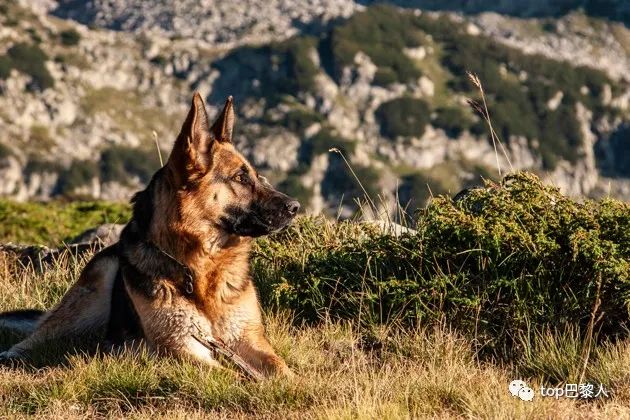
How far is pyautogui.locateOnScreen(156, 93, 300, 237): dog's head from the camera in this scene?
760 centimetres

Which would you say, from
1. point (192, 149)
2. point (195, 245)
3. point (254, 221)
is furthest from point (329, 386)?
point (192, 149)

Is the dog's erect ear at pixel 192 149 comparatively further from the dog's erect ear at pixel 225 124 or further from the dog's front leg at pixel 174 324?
the dog's front leg at pixel 174 324

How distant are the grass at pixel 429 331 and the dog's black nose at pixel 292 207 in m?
1.41

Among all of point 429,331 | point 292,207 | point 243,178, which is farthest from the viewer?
point 429,331

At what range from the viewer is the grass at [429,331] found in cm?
651

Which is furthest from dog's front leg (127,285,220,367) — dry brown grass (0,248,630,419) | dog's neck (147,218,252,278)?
dog's neck (147,218,252,278)

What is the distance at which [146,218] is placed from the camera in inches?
316

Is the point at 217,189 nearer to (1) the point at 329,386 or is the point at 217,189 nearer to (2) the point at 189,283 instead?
(2) the point at 189,283

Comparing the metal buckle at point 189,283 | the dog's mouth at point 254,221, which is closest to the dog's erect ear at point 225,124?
the dog's mouth at point 254,221

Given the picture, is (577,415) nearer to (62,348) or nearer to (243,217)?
(243,217)

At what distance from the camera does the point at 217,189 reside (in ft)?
25.4

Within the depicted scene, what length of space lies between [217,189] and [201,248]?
1.89 feet

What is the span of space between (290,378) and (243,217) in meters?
1.70

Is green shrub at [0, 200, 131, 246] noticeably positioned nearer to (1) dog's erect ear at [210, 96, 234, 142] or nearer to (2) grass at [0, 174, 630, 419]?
(2) grass at [0, 174, 630, 419]
